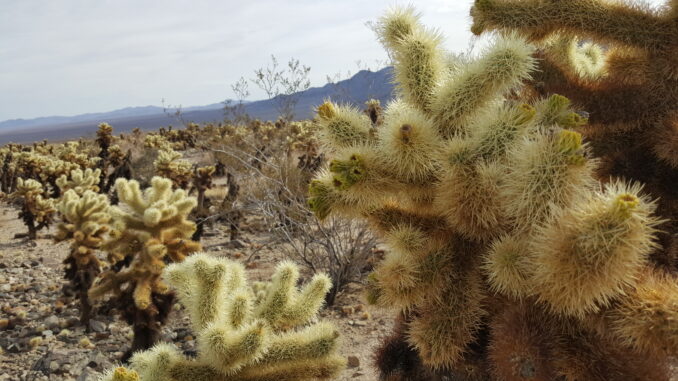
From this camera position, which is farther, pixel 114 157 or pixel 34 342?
pixel 114 157

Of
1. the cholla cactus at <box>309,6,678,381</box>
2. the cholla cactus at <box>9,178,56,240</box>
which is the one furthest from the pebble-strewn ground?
the cholla cactus at <box>9,178,56,240</box>

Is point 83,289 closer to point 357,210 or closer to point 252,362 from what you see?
point 252,362

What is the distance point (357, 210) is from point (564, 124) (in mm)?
824

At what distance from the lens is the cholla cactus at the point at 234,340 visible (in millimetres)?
2518

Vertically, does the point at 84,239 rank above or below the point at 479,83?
below

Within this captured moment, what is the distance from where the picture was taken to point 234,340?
2.52 meters

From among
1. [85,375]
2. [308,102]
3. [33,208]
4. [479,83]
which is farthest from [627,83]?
[308,102]

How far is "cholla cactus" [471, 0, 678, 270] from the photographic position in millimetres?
2158

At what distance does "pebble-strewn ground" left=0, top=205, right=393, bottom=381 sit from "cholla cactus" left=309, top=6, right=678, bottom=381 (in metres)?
1.91

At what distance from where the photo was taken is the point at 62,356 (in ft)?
17.0

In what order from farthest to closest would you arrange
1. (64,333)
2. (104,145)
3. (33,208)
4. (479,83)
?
(104,145)
(33,208)
(64,333)
(479,83)

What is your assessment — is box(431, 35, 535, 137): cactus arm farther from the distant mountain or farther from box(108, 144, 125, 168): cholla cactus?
box(108, 144, 125, 168): cholla cactus

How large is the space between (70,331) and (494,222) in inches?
226

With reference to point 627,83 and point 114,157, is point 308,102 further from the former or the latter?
point 627,83
